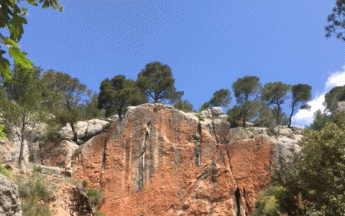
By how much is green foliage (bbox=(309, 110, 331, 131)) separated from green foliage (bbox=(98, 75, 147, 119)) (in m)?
20.9

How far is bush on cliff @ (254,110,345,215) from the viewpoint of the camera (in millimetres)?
13031

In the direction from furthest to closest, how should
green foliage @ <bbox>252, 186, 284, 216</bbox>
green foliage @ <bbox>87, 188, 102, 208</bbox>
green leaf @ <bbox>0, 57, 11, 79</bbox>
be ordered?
green foliage @ <bbox>87, 188, 102, 208</bbox> < green foliage @ <bbox>252, 186, 284, 216</bbox> < green leaf @ <bbox>0, 57, 11, 79</bbox>

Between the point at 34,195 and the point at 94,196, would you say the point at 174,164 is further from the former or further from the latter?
the point at 34,195

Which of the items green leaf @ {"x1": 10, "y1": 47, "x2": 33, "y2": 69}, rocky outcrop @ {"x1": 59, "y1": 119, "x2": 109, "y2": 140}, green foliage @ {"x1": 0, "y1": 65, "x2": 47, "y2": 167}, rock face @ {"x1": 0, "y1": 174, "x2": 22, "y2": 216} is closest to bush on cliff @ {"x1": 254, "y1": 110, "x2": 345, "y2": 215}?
rock face @ {"x1": 0, "y1": 174, "x2": 22, "y2": 216}

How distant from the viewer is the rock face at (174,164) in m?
21.5

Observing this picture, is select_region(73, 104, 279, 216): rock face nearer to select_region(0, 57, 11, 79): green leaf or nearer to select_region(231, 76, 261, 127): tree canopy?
select_region(231, 76, 261, 127): tree canopy

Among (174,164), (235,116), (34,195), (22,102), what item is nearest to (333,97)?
(235,116)

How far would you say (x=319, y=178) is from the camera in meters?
14.1

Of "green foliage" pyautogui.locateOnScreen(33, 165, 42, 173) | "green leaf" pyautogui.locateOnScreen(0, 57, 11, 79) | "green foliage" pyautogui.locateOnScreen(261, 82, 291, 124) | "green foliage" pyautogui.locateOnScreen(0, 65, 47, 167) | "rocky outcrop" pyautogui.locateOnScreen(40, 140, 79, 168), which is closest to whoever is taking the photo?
"green leaf" pyautogui.locateOnScreen(0, 57, 11, 79)

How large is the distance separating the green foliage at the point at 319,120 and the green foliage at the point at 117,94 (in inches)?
821

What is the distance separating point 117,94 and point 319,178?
1949 centimetres

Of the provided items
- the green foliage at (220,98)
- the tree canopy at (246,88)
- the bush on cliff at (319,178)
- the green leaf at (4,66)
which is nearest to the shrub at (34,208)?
the bush on cliff at (319,178)

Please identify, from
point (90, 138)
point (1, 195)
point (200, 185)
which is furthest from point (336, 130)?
point (90, 138)

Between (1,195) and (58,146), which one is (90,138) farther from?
(1,195)
